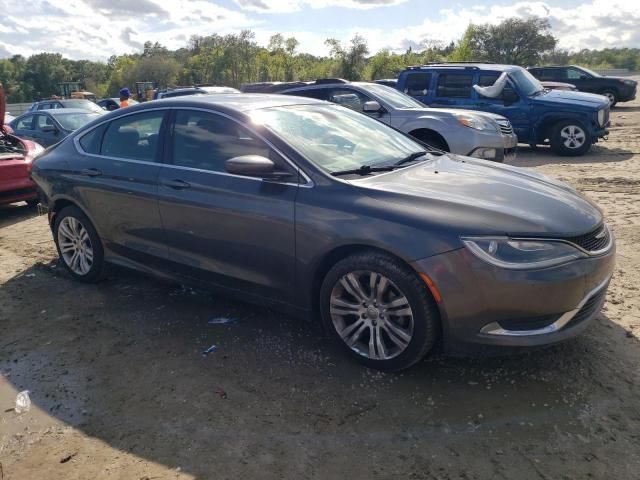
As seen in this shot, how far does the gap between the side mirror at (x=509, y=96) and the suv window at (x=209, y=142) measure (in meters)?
8.51

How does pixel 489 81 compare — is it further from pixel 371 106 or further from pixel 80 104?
pixel 80 104

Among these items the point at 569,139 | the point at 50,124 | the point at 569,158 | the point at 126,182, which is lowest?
the point at 569,158

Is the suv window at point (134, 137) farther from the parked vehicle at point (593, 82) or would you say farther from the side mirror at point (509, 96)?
the parked vehicle at point (593, 82)

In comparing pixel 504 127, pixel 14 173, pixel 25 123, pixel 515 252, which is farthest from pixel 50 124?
pixel 515 252

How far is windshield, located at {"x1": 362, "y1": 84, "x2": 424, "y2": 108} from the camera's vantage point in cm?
898

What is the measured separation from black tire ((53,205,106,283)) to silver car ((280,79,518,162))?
4.91 m

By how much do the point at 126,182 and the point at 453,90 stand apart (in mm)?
8347

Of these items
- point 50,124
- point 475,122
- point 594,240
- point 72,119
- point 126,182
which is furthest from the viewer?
point 72,119

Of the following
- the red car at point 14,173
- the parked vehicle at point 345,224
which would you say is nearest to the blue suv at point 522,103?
the parked vehicle at point 345,224

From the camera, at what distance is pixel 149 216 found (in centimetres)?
416

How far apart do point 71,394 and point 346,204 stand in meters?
2.08

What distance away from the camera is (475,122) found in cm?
840

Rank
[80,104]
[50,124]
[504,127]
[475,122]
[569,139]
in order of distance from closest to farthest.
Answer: [475,122] → [504,127] → [569,139] → [50,124] → [80,104]

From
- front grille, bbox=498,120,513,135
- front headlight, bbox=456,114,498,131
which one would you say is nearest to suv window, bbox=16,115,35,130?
front headlight, bbox=456,114,498,131
